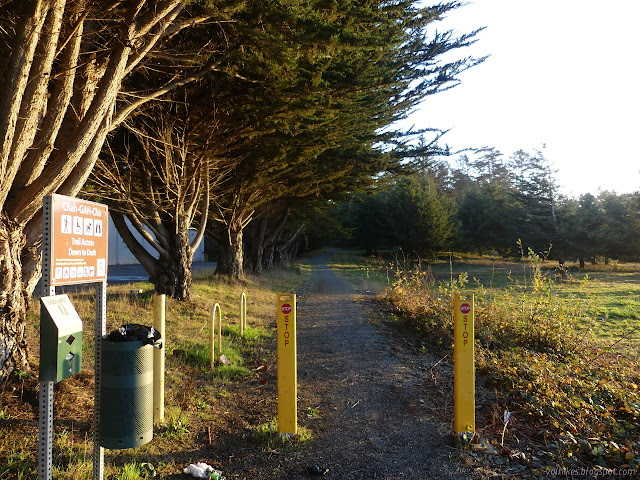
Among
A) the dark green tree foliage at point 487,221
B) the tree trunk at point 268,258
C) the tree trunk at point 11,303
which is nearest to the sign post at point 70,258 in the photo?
the tree trunk at point 11,303

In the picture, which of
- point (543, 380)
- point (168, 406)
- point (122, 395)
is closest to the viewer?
point (122, 395)

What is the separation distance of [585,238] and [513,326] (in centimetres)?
3679

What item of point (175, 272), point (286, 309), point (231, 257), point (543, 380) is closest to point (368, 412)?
point (286, 309)

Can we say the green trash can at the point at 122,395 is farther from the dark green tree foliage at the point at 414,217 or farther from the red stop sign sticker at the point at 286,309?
the dark green tree foliage at the point at 414,217

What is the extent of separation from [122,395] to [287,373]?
5.01ft

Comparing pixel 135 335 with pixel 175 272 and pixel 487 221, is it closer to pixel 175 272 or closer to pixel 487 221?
pixel 175 272

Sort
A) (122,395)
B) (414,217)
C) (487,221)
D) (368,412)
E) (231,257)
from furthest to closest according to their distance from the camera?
1. (487,221)
2. (414,217)
3. (231,257)
4. (368,412)
5. (122,395)

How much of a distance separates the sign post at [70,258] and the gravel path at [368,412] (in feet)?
5.74

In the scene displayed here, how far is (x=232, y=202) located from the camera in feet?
54.2

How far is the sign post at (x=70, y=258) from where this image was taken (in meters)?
2.83

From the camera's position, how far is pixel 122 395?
3244mm

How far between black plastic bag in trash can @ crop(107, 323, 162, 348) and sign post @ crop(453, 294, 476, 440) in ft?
8.65

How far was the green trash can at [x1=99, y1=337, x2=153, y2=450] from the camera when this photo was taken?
3.22 metres

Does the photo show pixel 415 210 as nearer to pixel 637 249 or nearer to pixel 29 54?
pixel 637 249
